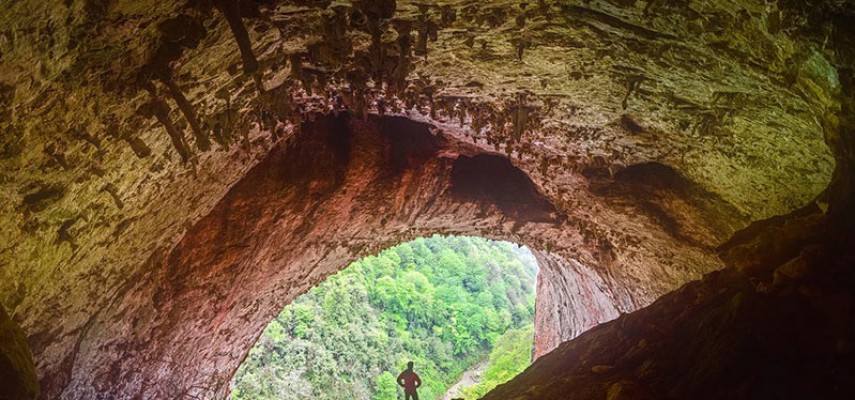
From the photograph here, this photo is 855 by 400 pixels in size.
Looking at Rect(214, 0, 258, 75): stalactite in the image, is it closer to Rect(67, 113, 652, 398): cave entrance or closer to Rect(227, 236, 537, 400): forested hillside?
Rect(67, 113, 652, 398): cave entrance

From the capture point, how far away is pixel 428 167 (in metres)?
8.74

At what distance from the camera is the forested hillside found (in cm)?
1792

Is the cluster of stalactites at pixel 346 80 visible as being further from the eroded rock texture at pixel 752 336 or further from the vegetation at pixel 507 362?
the vegetation at pixel 507 362

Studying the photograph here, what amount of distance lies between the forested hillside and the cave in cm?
918

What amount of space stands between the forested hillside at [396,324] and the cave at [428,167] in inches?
362

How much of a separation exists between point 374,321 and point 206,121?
64.9 ft

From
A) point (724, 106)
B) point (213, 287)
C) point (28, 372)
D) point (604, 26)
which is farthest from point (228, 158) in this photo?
point (724, 106)

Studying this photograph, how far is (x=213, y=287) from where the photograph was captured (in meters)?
7.69

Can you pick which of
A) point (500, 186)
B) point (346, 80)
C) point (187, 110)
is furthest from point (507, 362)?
point (187, 110)

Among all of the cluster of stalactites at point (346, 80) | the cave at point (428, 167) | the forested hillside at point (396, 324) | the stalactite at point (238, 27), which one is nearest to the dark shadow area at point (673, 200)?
the cave at point (428, 167)

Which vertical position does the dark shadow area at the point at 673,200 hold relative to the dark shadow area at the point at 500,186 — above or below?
above

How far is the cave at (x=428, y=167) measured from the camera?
301cm

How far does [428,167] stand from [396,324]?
19743 millimetres

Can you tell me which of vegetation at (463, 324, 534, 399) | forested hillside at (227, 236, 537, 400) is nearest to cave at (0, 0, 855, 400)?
forested hillside at (227, 236, 537, 400)
